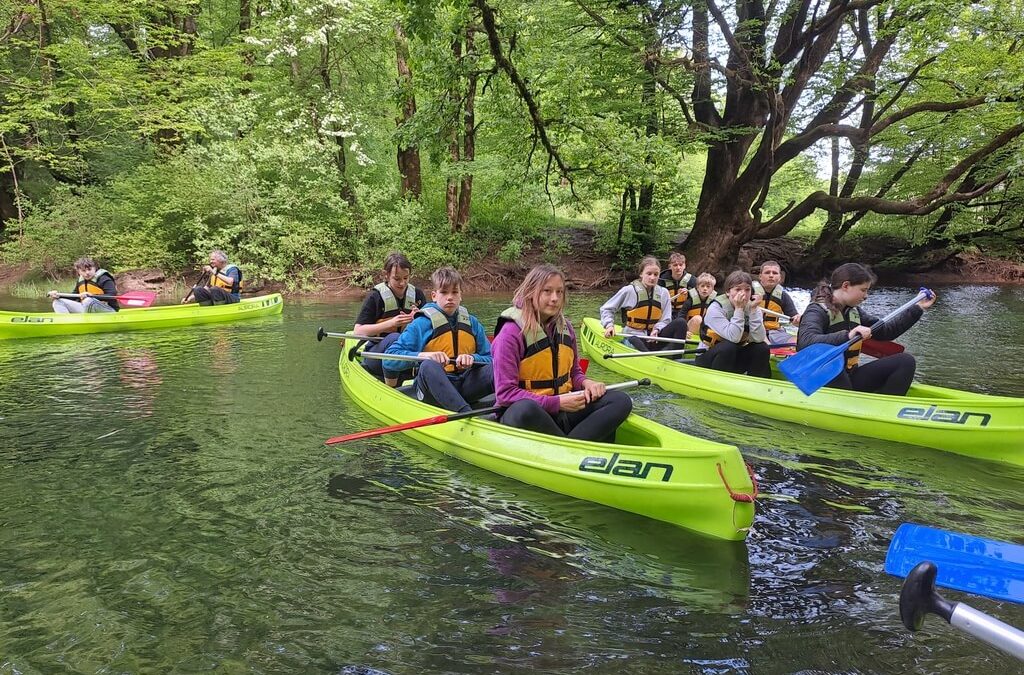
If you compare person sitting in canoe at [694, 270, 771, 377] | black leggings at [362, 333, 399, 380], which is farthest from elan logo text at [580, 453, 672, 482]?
black leggings at [362, 333, 399, 380]

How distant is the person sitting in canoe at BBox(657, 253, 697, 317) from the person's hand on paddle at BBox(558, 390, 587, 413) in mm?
4826

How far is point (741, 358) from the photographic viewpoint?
6.70 metres

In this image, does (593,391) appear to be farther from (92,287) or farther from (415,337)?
(92,287)

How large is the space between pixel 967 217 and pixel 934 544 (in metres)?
18.6

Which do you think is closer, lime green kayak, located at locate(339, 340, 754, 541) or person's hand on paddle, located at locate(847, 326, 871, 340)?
lime green kayak, located at locate(339, 340, 754, 541)

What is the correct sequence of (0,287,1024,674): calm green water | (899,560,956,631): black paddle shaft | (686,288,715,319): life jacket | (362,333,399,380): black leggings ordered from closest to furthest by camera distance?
1. (899,560,956,631): black paddle shaft
2. (0,287,1024,674): calm green water
3. (362,333,399,380): black leggings
4. (686,288,715,319): life jacket

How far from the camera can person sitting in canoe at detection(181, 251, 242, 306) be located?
12.5 meters

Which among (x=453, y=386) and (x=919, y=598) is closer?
(x=919, y=598)

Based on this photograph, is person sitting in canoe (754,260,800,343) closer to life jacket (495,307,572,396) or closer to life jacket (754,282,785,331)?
life jacket (754,282,785,331)

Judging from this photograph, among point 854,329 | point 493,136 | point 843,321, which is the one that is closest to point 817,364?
point 854,329

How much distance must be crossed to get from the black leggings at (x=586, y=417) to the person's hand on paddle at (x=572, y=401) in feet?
0.36

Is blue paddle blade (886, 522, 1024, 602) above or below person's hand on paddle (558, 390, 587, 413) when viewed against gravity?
below

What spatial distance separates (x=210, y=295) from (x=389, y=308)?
22.7 ft

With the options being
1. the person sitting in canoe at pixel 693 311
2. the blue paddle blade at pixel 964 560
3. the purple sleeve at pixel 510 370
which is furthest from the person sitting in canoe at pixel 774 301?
the blue paddle blade at pixel 964 560
